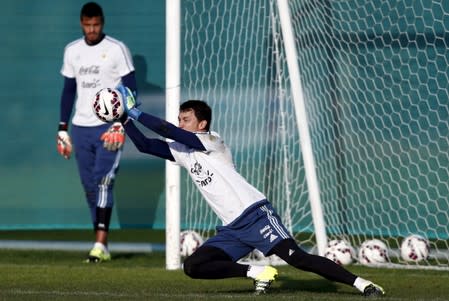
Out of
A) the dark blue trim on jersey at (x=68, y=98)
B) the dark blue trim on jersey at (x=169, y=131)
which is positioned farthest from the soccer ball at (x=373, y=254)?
the dark blue trim on jersey at (x=169, y=131)

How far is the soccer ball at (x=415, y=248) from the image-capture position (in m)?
11.4

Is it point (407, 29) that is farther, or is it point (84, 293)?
point (407, 29)

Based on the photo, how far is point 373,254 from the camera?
37.3ft

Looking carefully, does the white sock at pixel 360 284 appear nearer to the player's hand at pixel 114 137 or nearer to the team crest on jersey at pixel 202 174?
the team crest on jersey at pixel 202 174

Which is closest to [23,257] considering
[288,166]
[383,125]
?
[288,166]

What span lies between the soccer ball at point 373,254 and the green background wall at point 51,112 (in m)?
2.94

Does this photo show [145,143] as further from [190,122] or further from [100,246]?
[100,246]

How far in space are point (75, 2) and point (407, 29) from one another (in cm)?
386

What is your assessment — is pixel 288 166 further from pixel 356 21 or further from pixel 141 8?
pixel 141 8

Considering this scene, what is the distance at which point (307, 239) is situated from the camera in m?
12.9

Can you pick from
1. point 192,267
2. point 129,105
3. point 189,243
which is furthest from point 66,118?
point 192,267

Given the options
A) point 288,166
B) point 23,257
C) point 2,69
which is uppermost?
point 2,69

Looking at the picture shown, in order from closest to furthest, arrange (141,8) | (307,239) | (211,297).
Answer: (211,297) → (307,239) → (141,8)

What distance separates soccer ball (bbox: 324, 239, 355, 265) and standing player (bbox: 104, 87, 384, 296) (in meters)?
2.40
